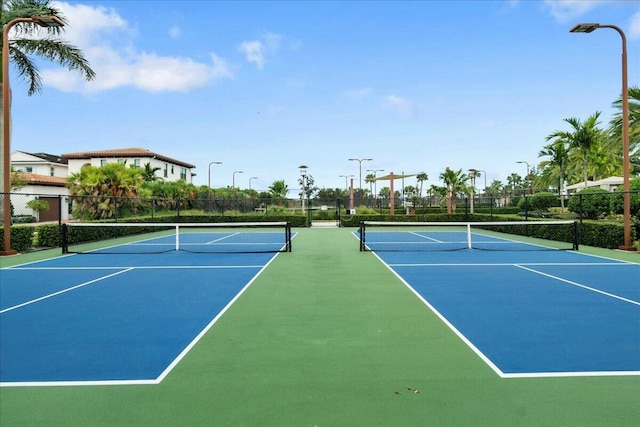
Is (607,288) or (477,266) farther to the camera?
(477,266)

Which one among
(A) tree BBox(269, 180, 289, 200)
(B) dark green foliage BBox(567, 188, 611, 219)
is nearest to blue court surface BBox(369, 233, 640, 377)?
(B) dark green foliage BBox(567, 188, 611, 219)

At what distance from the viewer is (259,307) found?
23.0 ft

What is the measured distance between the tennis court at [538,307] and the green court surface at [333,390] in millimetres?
311

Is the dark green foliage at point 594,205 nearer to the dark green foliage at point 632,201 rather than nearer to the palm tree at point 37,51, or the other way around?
the dark green foliage at point 632,201

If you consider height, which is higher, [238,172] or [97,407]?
[238,172]

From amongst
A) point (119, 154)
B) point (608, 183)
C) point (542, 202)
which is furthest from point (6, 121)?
point (119, 154)

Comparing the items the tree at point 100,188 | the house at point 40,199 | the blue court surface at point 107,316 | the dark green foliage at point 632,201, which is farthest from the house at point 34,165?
the dark green foliage at point 632,201

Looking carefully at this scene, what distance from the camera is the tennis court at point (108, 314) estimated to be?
449 cm

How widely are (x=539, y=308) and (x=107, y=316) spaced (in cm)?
645

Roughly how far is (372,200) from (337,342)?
33505 mm

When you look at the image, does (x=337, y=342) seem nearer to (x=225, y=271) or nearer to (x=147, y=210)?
(x=225, y=271)

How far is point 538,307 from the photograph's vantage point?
693 cm

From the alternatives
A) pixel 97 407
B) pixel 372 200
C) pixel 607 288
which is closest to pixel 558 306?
pixel 607 288

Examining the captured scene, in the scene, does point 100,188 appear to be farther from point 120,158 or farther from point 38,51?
point 120,158
